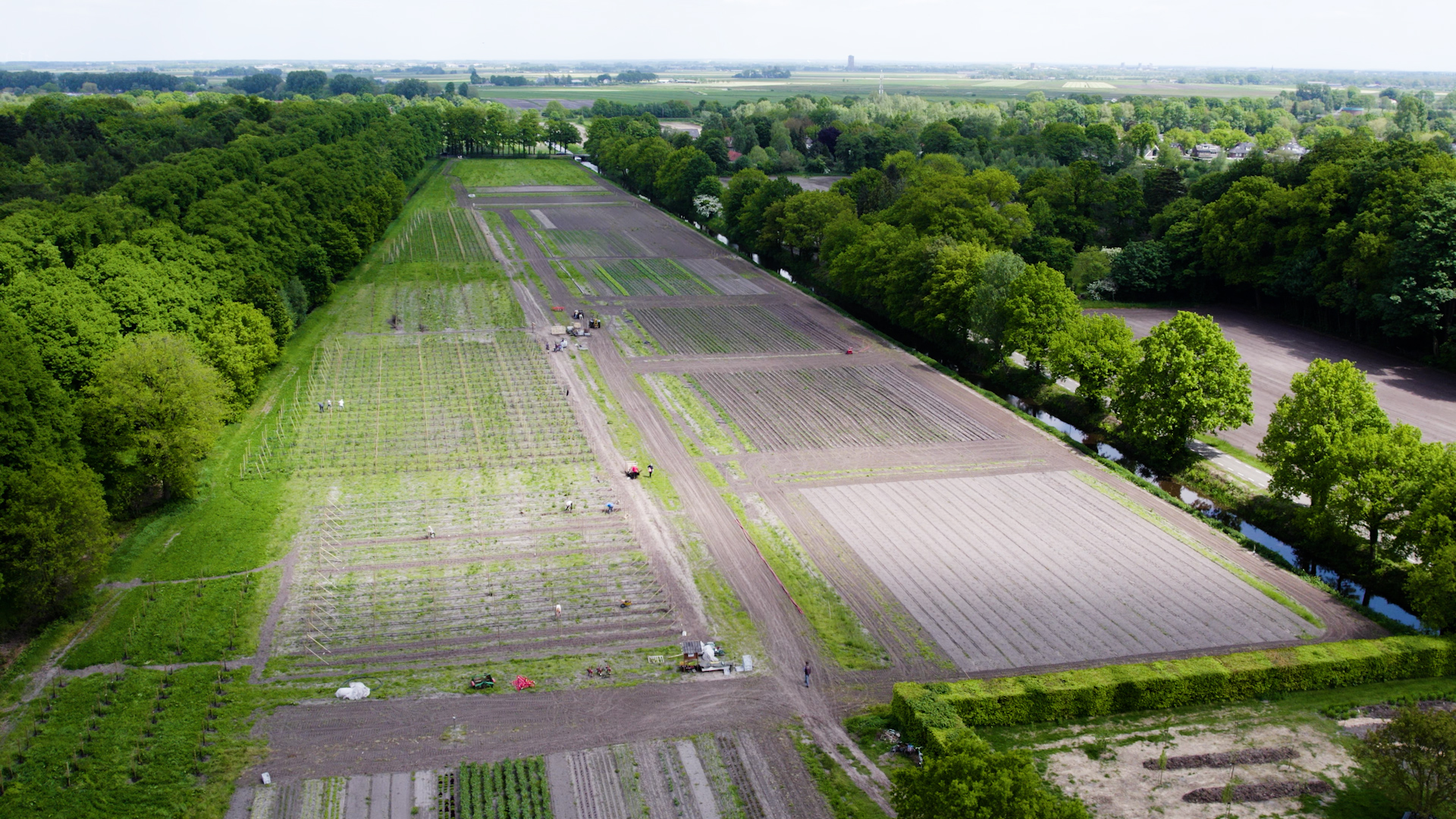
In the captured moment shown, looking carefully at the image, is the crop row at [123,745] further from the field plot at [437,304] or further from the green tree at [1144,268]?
the green tree at [1144,268]

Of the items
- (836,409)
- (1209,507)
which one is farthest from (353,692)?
(1209,507)

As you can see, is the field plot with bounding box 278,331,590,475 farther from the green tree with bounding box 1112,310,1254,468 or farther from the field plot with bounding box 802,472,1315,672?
the green tree with bounding box 1112,310,1254,468

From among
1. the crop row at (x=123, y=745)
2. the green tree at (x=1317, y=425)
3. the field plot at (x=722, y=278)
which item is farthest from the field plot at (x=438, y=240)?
the green tree at (x=1317, y=425)

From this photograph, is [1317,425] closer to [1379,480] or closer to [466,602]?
[1379,480]

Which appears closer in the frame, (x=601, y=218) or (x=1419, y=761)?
(x=1419, y=761)

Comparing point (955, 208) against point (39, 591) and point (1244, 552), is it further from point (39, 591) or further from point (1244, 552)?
point (39, 591)

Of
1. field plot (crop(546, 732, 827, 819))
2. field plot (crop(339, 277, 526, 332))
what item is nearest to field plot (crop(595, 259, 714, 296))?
field plot (crop(339, 277, 526, 332))
